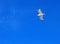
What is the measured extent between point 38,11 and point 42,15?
133 cm

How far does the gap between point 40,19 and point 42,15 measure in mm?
676

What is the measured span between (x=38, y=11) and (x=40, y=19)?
1.67m

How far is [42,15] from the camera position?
58094 millimetres

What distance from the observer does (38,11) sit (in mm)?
57062

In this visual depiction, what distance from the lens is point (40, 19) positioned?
58.2m
